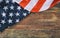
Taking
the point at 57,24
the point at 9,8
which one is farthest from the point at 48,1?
the point at 9,8

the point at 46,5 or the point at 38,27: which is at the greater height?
the point at 46,5

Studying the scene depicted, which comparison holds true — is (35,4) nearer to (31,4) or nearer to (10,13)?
(31,4)

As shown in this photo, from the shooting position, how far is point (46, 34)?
6.40ft

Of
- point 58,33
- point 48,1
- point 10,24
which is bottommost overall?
point 58,33

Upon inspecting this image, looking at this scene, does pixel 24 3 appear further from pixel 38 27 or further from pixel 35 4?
pixel 38 27

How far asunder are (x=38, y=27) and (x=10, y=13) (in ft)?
0.92

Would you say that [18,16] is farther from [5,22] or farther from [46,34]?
[46,34]

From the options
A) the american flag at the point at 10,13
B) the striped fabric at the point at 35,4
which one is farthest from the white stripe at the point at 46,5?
the american flag at the point at 10,13

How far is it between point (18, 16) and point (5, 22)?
0.13 meters

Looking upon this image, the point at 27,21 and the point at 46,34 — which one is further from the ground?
the point at 27,21

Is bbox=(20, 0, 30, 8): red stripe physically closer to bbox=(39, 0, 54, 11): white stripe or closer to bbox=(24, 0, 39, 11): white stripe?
bbox=(24, 0, 39, 11): white stripe

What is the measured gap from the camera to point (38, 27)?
197cm

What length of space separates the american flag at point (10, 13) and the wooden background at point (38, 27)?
4cm

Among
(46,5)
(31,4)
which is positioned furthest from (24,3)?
(46,5)
